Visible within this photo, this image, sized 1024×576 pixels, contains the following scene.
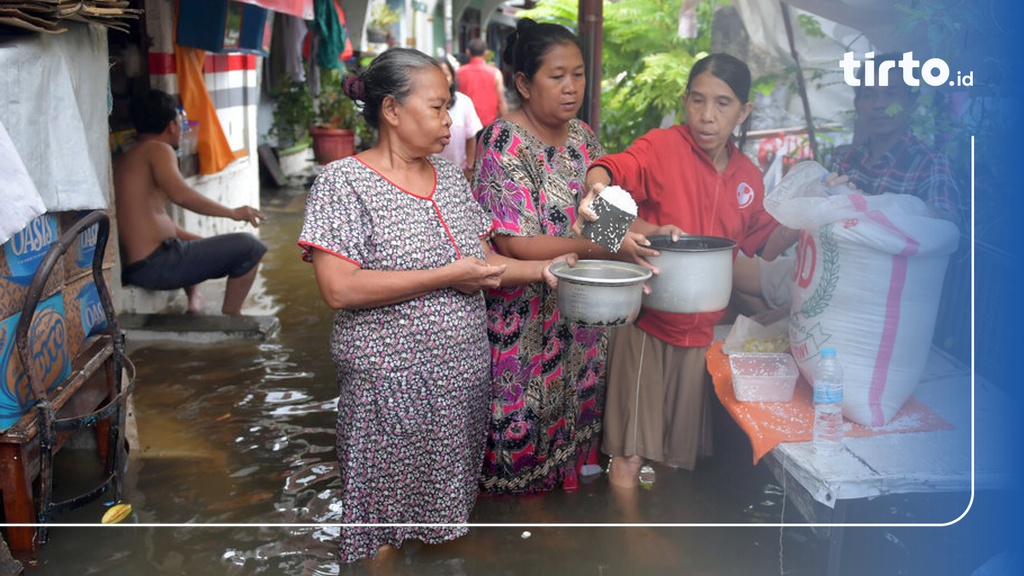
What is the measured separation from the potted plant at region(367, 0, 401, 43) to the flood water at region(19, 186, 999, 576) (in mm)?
10477

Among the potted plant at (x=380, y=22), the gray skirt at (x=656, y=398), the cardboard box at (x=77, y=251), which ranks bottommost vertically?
the gray skirt at (x=656, y=398)

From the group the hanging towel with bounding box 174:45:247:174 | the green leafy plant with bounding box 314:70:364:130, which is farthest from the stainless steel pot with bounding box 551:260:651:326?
the green leafy plant with bounding box 314:70:364:130

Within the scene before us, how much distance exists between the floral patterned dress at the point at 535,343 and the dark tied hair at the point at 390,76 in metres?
0.52

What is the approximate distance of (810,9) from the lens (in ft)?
10.7

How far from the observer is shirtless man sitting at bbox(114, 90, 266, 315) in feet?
16.3

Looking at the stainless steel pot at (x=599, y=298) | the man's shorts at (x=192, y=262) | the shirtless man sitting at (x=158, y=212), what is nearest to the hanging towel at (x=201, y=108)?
the shirtless man sitting at (x=158, y=212)

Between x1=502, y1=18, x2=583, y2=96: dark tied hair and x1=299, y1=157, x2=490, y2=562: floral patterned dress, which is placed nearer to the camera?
x1=299, y1=157, x2=490, y2=562: floral patterned dress

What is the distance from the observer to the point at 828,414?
257 centimetres

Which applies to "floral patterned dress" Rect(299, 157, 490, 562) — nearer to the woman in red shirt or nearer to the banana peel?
the woman in red shirt

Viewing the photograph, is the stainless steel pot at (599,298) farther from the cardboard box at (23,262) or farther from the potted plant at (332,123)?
the potted plant at (332,123)

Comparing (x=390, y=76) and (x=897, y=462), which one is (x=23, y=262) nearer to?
(x=390, y=76)

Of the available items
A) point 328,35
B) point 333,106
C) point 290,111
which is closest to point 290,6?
point 328,35

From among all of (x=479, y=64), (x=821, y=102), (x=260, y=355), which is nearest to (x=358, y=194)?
(x=821, y=102)

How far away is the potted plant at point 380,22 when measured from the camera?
45.4 ft
